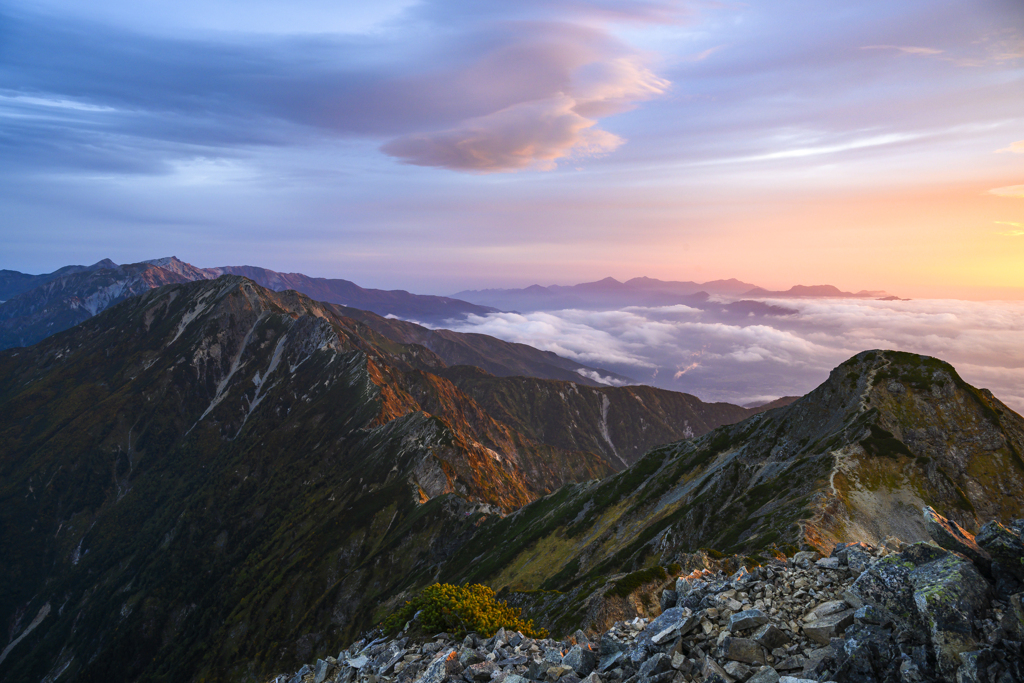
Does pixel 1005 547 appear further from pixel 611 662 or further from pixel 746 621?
pixel 611 662

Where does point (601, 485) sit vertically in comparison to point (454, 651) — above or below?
below

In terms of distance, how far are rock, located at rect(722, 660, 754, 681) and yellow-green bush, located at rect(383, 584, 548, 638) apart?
1905 cm

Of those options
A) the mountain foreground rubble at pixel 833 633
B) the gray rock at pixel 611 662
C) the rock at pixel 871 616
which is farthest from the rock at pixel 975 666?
the gray rock at pixel 611 662

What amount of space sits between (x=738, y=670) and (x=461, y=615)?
21927 millimetres

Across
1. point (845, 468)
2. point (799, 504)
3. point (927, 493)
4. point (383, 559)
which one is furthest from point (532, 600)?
point (383, 559)

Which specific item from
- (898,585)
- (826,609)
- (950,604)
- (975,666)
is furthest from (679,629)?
(975,666)

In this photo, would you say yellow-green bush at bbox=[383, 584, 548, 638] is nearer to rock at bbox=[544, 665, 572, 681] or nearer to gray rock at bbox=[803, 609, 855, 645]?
Result: rock at bbox=[544, 665, 572, 681]

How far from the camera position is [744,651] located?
56.8ft

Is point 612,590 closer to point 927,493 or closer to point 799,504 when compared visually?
point 799,504

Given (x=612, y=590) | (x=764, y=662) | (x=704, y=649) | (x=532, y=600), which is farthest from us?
(x=532, y=600)

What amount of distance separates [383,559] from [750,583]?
199 metres

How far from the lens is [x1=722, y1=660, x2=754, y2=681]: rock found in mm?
16203

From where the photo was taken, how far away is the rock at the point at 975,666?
13086mm

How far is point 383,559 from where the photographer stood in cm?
19512
